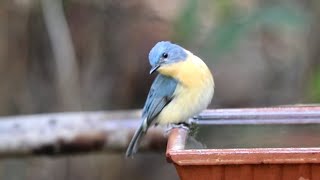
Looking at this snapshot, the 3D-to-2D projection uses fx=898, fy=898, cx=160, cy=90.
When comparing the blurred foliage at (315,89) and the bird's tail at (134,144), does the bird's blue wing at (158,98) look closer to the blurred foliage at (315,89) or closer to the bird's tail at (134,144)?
the bird's tail at (134,144)

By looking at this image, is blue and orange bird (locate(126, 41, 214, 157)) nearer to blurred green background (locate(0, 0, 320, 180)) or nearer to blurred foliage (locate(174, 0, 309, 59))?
blurred foliage (locate(174, 0, 309, 59))

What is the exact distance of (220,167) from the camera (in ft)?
5.82

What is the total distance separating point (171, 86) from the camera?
2.79 meters

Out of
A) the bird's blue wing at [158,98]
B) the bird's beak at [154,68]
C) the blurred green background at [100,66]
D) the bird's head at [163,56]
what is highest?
the bird's head at [163,56]

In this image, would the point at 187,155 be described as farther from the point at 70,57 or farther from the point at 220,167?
the point at 70,57

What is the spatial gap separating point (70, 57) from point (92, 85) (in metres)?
0.24

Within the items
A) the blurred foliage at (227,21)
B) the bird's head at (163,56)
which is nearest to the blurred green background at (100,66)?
the blurred foliage at (227,21)

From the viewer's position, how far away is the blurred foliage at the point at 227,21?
3.85 m

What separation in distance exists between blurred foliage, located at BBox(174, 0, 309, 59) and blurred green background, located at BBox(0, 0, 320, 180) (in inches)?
25.1

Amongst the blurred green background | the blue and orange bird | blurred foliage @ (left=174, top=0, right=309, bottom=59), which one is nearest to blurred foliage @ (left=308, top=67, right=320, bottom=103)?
blurred foliage @ (left=174, top=0, right=309, bottom=59)

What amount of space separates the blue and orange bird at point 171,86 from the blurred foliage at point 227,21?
1015mm

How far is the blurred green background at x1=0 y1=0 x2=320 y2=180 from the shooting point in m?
4.79

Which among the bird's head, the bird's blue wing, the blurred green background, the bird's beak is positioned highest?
the bird's head

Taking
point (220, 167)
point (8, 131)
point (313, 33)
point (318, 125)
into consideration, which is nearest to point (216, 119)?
point (318, 125)
